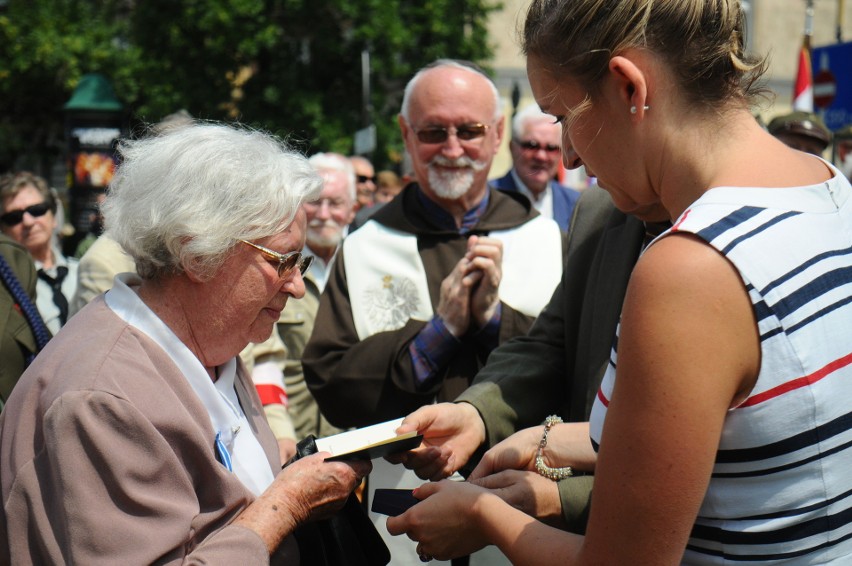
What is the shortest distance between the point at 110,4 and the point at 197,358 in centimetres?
2109

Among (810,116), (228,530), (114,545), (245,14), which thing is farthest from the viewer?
(245,14)

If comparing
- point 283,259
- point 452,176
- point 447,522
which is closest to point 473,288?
point 452,176

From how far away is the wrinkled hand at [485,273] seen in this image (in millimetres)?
3229

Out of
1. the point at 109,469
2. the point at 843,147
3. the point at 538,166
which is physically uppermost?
the point at 109,469

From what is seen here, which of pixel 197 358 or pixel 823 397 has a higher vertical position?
pixel 823 397

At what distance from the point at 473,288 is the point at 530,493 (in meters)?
1.40

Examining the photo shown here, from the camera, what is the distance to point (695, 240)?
4.61 ft

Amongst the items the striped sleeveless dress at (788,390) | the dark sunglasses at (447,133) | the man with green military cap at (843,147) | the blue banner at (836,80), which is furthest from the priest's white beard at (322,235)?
the blue banner at (836,80)

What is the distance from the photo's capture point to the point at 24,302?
3918 mm

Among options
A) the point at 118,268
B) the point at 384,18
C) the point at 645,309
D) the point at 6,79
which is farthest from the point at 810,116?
the point at 6,79

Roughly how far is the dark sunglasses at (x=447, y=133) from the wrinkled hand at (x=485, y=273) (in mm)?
716

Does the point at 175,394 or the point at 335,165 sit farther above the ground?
the point at 175,394

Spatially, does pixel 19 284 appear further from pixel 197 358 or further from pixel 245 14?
pixel 245 14

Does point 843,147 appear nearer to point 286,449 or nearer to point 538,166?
point 538,166
